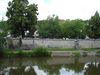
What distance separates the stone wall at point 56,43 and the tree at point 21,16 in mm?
2420

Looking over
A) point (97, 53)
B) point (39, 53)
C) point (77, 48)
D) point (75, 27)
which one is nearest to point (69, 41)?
point (77, 48)

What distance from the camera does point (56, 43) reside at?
51656mm

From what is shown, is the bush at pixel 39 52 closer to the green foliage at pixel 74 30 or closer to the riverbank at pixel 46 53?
the riverbank at pixel 46 53

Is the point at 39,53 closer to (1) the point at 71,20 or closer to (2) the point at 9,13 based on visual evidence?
(2) the point at 9,13

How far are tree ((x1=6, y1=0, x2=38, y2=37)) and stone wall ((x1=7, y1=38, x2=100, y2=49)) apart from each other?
2.42 metres

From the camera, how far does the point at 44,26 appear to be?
7588 centimetres

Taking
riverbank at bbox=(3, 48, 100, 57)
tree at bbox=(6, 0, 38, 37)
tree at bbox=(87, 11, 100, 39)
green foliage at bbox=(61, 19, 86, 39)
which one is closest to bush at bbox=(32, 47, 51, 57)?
riverbank at bbox=(3, 48, 100, 57)

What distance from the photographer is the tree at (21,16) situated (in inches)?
1803

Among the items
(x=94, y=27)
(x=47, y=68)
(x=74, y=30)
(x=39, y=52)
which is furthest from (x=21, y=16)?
(x=74, y=30)

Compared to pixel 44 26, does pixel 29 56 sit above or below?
below

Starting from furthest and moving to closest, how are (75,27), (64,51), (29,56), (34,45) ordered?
1. (75,27)
2. (34,45)
3. (64,51)
4. (29,56)

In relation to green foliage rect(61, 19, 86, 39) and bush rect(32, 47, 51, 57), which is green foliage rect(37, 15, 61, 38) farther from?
bush rect(32, 47, 51, 57)

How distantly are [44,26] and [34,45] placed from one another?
26727 mm

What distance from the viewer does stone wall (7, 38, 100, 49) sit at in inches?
1911
